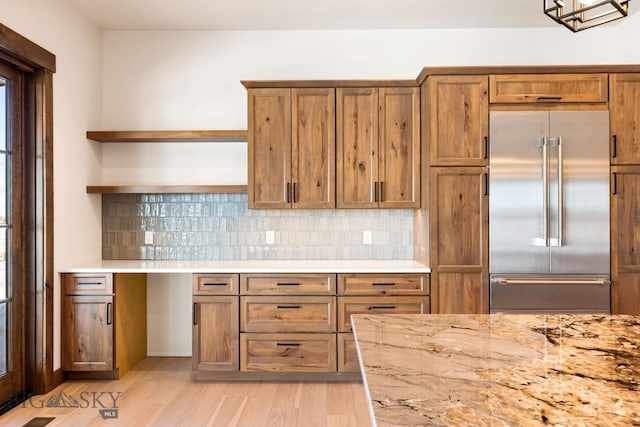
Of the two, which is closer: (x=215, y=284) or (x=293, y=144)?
(x=215, y=284)

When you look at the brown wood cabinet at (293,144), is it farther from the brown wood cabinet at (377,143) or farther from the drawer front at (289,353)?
the drawer front at (289,353)

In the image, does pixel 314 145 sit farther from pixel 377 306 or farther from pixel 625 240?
pixel 625 240

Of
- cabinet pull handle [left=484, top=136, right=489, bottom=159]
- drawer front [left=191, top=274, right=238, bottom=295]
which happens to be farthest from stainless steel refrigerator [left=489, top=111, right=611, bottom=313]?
drawer front [left=191, top=274, right=238, bottom=295]

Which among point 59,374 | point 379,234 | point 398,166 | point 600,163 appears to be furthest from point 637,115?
point 59,374

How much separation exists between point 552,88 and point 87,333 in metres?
3.68

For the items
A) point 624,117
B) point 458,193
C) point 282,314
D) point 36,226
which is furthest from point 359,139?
point 36,226

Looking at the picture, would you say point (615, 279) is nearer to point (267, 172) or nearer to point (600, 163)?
point (600, 163)

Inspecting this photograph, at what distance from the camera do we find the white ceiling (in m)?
3.60

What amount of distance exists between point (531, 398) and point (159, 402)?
9.09 ft

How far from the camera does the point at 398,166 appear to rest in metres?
3.70

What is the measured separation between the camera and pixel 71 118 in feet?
11.9

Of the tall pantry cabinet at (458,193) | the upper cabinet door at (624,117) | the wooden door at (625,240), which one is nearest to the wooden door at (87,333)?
the tall pantry cabinet at (458,193)

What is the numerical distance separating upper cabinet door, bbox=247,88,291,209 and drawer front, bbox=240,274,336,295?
0.59 m

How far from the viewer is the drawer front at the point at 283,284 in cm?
345
